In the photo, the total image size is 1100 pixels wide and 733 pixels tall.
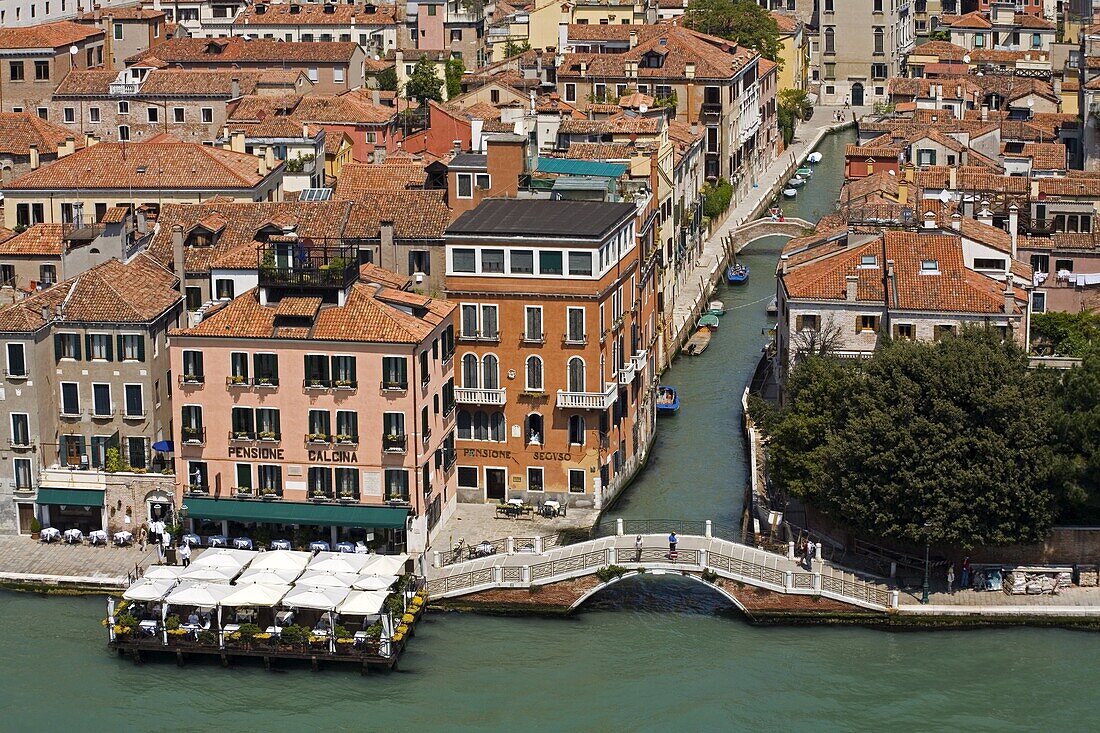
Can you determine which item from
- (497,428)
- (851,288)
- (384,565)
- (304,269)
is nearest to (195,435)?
(304,269)

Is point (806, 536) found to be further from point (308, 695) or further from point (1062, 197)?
point (1062, 197)

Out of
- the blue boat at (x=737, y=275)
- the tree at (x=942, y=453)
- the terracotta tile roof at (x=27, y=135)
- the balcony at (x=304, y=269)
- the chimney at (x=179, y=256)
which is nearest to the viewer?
the tree at (x=942, y=453)

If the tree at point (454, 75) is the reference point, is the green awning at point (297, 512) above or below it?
below

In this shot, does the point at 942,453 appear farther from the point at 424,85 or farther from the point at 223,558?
the point at 424,85

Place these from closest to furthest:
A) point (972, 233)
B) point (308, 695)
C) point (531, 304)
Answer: point (308, 695), point (531, 304), point (972, 233)

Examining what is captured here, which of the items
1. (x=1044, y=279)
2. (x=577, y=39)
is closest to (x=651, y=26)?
(x=577, y=39)

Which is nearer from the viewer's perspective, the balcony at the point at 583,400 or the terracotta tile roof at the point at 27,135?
the balcony at the point at 583,400

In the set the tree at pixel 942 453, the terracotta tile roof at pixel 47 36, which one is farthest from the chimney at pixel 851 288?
the terracotta tile roof at pixel 47 36

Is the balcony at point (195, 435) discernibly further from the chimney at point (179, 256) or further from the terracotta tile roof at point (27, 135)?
the terracotta tile roof at point (27, 135)
